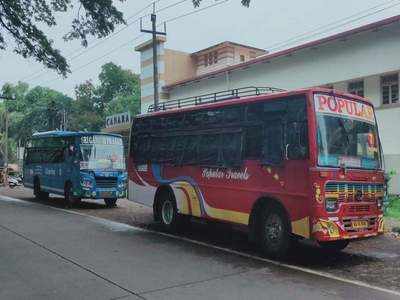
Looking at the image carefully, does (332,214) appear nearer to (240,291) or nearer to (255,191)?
(255,191)

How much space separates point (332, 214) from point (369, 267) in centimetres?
112

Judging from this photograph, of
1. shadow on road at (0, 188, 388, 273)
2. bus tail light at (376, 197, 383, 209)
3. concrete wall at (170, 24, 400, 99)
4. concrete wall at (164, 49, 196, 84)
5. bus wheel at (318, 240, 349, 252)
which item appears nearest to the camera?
shadow on road at (0, 188, 388, 273)

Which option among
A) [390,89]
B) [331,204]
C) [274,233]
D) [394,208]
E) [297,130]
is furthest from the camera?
[390,89]

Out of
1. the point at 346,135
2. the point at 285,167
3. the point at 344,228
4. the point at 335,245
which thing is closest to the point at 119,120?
the point at 335,245

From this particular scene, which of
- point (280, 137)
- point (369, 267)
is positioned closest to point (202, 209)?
point (280, 137)

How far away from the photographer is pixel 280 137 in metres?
9.43

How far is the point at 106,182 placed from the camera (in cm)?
1958

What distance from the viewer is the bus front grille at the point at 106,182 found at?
19.4 meters

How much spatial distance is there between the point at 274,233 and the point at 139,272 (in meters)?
2.68

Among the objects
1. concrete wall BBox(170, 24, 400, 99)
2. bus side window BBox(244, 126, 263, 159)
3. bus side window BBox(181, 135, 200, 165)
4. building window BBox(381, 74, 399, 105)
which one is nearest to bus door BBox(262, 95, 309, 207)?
bus side window BBox(244, 126, 263, 159)

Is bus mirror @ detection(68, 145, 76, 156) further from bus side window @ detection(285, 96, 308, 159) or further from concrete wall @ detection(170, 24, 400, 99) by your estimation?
bus side window @ detection(285, 96, 308, 159)

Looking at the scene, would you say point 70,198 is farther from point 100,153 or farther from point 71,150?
point 100,153

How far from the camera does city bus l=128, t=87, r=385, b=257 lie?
28.8ft

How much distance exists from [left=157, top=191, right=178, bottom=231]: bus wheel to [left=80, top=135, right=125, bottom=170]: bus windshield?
6837 millimetres
